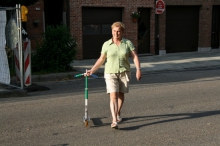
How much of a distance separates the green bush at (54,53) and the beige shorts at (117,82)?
6.94m

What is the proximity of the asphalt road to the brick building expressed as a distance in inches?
286

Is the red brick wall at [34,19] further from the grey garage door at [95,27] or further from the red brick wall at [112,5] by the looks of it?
the grey garage door at [95,27]

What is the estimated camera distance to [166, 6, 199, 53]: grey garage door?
20.8 m

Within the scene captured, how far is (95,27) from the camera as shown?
18.3m

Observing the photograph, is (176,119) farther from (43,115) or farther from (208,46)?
(208,46)

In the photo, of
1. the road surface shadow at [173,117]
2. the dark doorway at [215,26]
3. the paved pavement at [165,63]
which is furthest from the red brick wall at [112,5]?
the road surface shadow at [173,117]

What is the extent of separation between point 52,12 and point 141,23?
15.5 ft

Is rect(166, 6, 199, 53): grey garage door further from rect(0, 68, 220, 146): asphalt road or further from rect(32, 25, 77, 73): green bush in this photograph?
rect(0, 68, 220, 146): asphalt road

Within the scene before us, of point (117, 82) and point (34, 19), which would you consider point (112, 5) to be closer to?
point (34, 19)

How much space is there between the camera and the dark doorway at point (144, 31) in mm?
19812

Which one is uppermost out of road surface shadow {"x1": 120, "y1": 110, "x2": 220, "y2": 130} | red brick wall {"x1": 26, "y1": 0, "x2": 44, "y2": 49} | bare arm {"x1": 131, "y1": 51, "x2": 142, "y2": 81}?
red brick wall {"x1": 26, "y1": 0, "x2": 44, "y2": 49}

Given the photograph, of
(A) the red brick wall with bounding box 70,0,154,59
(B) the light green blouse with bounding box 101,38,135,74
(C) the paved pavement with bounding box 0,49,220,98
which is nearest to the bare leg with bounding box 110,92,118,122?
(B) the light green blouse with bounding box 101,38,135,74

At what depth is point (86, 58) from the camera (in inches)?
717

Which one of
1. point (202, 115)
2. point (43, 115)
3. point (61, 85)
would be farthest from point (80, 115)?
point (61, 85)
